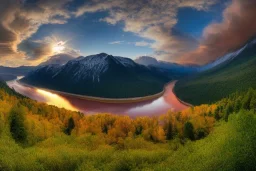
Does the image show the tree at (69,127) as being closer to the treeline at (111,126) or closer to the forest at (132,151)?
the treeline at (111,126)

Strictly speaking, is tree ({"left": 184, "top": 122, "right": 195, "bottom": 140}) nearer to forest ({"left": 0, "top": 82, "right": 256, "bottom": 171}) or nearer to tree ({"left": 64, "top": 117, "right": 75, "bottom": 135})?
forest ({"left": 0, "top": 82, "right": 256, "bottom": 171})

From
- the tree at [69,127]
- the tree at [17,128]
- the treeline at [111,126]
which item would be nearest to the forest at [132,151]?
the tree at [17,128]

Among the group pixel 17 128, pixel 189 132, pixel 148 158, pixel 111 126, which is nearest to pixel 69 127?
pixel 111 126

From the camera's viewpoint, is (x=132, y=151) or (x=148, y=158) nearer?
(x=148, y=158)

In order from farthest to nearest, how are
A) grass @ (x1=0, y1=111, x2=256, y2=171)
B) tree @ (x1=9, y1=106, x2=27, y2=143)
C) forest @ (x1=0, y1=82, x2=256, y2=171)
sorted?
1. tree @ (x1=9, y1=106, x2=27, y2=143)
2. forest @ (x1=0, y1=82, x2=256, y2=171)
3. grass @ (x1=0, y1=111, x2=256, y2=171)

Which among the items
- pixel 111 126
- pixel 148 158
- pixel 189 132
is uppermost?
pixel 189 132

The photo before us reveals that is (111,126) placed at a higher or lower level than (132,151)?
lower

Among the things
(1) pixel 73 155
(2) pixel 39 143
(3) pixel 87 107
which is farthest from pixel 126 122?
(3) pixel 87 107

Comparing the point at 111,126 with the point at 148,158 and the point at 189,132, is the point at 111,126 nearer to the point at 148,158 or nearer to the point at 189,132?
the point at 189,132

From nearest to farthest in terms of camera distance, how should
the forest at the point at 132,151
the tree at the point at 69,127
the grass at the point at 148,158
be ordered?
the grass at the point at 148,158 → the forest at the point at 132,151 → the tree at the point at 69,127

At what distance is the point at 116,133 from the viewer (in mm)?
72250

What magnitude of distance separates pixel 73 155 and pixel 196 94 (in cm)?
13094

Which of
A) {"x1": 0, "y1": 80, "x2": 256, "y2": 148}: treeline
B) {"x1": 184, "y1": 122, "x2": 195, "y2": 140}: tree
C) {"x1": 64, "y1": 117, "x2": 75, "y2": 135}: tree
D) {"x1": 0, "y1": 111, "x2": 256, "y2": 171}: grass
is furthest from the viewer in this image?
{"x1": 64, "y1": 117, "x2": 75, "y2": 135}: tree

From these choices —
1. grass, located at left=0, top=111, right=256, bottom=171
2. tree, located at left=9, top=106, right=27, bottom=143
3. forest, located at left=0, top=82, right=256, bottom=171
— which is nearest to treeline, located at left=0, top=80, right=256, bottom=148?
tree, located at left=9, top=106, right=27, bottom=143
